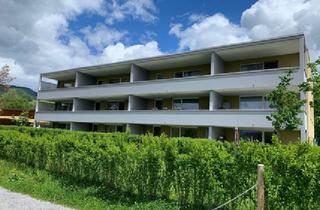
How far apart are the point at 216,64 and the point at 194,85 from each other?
2.45 m

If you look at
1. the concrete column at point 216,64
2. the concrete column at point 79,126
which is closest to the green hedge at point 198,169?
the concrete column at point 216,64

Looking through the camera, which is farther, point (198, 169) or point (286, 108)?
point (286, 108)

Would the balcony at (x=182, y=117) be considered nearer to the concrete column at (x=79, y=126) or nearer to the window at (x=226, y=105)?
the concrete column at (x=79, y=126)

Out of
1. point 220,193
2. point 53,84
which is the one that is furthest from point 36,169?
point 53,84

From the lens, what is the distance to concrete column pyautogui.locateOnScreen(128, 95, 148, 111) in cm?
2991

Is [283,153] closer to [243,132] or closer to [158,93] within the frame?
[243,132]

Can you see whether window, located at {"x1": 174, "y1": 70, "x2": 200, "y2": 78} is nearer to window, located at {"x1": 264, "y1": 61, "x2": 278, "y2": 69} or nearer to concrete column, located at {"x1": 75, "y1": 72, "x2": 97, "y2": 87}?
window, located at {"x1": 264, "y1": 61, "x2": 278, "y2": 69}

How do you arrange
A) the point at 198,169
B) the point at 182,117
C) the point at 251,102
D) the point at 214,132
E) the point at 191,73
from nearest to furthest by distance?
the point at 198,169, the point at 214,132, the point at 251,102, the point at 182,117, the point at 191,73

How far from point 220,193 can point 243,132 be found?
17.1 m

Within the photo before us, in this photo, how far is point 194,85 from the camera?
25.2m

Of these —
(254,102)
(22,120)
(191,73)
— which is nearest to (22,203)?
(254,102)

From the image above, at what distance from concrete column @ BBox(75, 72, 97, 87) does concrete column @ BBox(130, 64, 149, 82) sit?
9.13m

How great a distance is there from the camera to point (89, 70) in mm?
35125

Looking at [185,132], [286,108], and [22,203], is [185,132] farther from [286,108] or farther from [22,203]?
[22,203]
